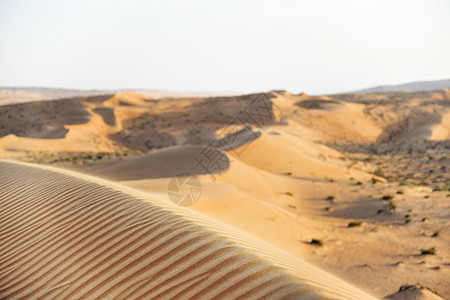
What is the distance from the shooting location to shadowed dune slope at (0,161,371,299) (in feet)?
7.75

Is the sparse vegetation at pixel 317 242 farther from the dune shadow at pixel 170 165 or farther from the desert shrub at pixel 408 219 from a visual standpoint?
the dune shadow at pixel 170 165

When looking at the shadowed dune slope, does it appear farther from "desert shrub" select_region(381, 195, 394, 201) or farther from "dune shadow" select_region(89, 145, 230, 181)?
"desert shrub" select_region(381, 195, 394, 201)

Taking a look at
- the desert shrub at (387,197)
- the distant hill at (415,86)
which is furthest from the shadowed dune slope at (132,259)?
the distant hill at (415,86)

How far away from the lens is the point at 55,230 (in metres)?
3.61

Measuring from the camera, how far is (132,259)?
279 centimetres

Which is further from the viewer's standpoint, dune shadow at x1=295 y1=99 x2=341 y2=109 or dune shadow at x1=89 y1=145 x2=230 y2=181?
dune shadow at x1=295 y1=99 x2=341 y2=109

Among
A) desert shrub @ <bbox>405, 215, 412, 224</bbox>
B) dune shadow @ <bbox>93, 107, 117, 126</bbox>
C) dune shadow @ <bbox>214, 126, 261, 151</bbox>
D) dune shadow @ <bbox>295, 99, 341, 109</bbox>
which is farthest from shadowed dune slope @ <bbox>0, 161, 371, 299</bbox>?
dune shadow @ <bbox>295, 99, 341, 109</bbox>

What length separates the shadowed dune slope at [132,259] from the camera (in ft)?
7.75

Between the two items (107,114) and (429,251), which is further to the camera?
(107,114)

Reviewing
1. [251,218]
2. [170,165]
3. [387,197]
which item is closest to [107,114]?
[170,165]

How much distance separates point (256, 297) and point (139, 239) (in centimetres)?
133

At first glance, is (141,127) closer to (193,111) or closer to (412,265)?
(193,111)

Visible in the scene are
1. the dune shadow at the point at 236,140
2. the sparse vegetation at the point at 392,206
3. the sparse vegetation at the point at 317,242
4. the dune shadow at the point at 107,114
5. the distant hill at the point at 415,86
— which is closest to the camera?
the sparse vegetation at the point at 317,242

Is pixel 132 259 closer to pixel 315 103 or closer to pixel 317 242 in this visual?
pixel 317 242
